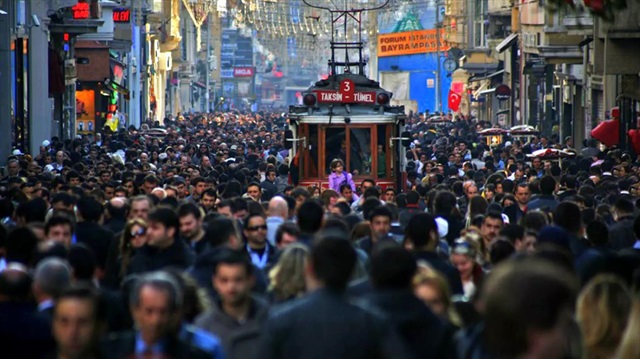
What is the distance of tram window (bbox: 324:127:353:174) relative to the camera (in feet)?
80.1

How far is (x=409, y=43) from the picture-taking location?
82.5 m

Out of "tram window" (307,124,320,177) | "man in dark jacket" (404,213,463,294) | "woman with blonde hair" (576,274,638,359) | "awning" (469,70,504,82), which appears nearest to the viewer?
"woman with blonde hair" (576,274,638,359)

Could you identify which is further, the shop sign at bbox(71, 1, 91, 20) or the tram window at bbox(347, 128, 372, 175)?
the shop sign at bbox(71, 1, 91, 20)

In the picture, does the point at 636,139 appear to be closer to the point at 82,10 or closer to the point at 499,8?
the point at 82,10

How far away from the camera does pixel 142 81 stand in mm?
73500

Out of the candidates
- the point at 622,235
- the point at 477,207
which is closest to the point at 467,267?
the point at 622,235

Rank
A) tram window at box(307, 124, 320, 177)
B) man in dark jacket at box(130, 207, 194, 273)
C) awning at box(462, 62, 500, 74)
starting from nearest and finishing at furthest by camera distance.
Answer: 1. man in dark jacket at box(130, 207, 194, 273)
2. tram window at box(307, 124, 320, 177)
3. awning at box(462, 62, 500, 74)

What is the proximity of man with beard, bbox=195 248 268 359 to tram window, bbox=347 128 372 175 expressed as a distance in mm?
16712

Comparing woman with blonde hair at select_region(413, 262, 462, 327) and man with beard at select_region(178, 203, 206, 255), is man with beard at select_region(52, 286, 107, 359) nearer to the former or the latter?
woman with blonde hair at select_region(413, 262, 462, 327)

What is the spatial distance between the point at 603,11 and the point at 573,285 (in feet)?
19.4

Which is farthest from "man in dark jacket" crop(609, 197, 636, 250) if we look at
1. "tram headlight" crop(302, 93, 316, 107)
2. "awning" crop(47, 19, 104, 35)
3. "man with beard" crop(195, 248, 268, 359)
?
"awning" crop(47, 19, 104, 35)

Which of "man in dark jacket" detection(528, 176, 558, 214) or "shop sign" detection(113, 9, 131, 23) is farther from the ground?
"shop sign" detection(113, 9, 131, 23)

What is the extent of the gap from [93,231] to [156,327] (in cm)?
588

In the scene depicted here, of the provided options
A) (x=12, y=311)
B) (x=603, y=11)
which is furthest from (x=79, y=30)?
(x=12, y=311)
